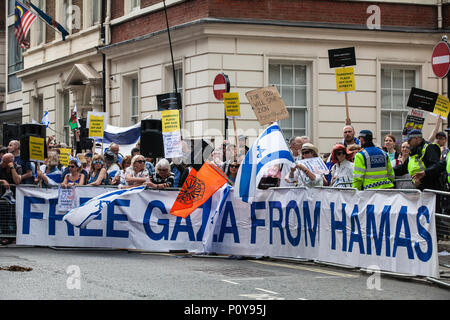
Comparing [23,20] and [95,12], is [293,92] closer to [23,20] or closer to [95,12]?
[95,12]

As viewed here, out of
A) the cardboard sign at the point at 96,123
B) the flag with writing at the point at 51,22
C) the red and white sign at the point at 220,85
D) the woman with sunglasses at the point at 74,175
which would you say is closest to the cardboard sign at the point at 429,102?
the red and white sign at the point at 220,85

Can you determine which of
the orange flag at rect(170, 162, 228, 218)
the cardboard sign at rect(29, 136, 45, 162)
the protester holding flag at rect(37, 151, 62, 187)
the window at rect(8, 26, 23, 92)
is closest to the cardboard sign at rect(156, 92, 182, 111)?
the protester holding flag at rect(37, 151, 62, 187)

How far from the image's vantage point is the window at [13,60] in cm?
3850

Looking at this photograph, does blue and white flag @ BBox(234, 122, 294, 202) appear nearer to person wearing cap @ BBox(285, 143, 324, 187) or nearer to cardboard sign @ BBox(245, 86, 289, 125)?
person wearing cap @ BBox(285, 143, 324, 187)

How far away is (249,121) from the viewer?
843 inches

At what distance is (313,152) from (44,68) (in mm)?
19814

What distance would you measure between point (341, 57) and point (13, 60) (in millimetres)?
25424

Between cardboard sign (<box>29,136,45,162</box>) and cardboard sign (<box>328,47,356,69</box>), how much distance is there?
547 cm

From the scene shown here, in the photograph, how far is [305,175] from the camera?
1317cm

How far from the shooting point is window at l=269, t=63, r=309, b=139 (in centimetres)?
2197

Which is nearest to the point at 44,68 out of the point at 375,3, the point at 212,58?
the point at 212,58

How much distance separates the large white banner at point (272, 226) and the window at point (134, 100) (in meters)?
10.6

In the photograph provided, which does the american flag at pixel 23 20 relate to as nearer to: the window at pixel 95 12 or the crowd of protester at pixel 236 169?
the window at pixel 95 12
